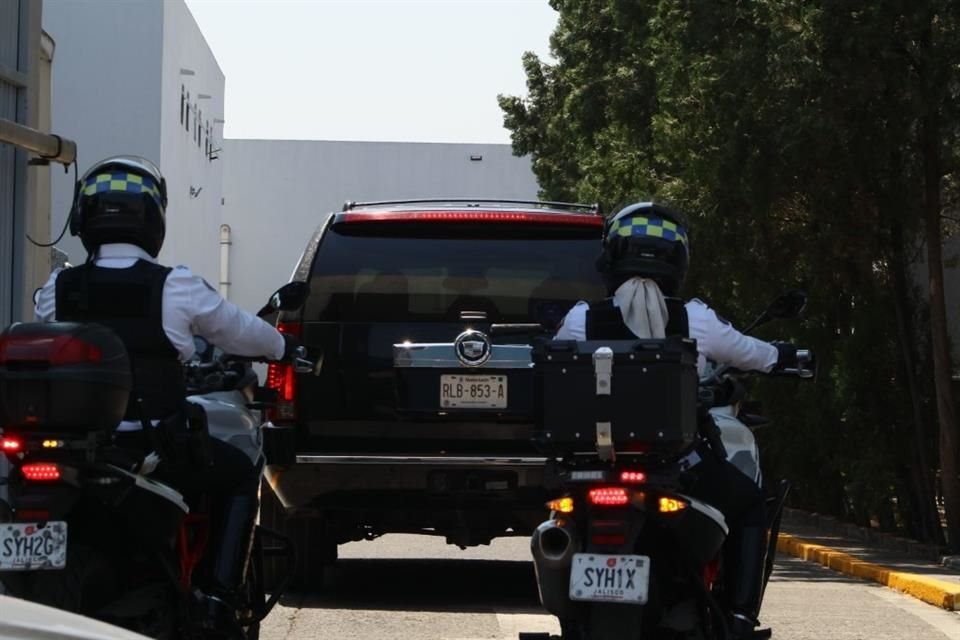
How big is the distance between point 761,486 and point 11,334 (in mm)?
2696

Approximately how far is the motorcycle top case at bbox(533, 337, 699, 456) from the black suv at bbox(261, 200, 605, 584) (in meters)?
3.46

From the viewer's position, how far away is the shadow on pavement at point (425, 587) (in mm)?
11164

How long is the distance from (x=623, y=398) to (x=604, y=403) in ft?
0.20

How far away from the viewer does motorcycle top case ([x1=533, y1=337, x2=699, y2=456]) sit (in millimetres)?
6273

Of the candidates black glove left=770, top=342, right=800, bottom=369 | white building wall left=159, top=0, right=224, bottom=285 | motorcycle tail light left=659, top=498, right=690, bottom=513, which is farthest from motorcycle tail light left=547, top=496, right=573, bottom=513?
white building wall left=159, top=0, right=224, bottom=285

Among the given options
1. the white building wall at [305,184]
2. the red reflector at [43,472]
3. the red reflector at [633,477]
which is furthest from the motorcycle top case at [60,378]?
the white building wall at [305,184]

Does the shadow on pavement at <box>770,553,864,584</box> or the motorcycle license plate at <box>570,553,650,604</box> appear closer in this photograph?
the motorcycle license plate at <box>570,553,650,604</box>

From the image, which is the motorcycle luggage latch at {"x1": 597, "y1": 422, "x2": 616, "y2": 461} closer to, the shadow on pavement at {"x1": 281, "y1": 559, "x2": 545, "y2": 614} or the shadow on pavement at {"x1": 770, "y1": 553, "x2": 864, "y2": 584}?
the shadow on pavement at {"x1": 281, "y1": 559, "x2": 545, "y2": 614}

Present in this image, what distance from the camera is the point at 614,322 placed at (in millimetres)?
6836

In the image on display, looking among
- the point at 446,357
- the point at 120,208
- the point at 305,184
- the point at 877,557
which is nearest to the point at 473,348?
the point at 446,357

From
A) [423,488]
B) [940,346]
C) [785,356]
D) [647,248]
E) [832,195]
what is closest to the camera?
[647,248]

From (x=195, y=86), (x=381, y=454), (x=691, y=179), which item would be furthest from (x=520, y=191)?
(x=381, y=454)

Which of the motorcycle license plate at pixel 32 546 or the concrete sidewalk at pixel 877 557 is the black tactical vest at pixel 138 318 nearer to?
the motorcycle license plate at pixel 32 546

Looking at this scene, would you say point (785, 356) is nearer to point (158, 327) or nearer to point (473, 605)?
point (158, 327)
